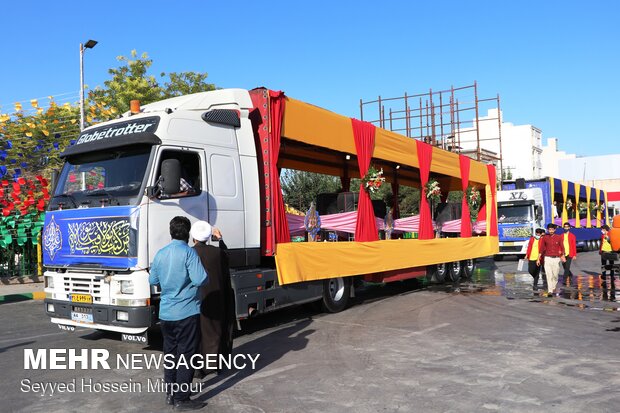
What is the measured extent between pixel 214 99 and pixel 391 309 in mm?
5238

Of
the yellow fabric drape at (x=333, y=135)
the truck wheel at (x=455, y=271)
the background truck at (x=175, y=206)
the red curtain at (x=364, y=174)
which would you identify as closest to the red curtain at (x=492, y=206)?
the truck wheel at (x=455, y=271)

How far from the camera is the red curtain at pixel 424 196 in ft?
41.4

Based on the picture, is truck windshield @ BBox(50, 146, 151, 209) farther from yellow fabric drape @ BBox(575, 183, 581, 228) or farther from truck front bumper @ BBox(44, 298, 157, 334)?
yellow fabric drape @ BBox(575, 183, 581, 228)

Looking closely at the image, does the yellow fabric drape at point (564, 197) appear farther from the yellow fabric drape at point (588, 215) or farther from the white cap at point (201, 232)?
the white cap at point (201, 232)

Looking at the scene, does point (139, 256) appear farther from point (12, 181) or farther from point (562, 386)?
point (12, 181)

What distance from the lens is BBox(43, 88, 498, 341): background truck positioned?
606 cm

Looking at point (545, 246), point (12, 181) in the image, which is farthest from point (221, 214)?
point (12, 181)

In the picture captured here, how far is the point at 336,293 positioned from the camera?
9.67 m

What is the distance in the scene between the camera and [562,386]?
5.03 m

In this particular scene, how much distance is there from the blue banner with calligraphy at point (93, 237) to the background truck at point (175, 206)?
0.01 meters

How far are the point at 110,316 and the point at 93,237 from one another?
981mm

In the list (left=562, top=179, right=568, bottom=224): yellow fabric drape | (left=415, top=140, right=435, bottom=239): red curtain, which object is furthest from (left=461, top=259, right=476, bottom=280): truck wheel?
(left=562, top=179, right=568, bottom=224): yellow fabric drape

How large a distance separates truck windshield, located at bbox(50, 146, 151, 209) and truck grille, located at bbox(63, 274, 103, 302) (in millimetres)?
891

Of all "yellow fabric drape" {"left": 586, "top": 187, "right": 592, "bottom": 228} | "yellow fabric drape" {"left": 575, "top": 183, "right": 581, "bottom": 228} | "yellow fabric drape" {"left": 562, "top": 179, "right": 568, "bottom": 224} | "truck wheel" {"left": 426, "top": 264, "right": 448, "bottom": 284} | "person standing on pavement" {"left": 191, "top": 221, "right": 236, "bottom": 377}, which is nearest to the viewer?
"person standing on pavement" {"left": 191, "top": 221, "right": 236, "bottom": 377}
